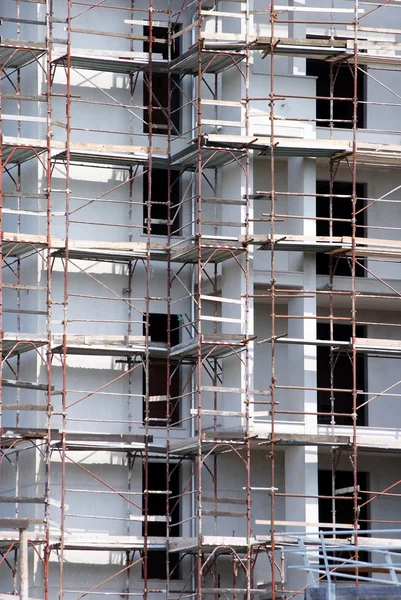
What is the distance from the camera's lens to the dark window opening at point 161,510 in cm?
3859

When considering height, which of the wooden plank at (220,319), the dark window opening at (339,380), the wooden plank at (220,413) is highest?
the wooden plank at (220,319)

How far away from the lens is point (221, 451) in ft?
124

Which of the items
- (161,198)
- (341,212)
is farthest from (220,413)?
(341,212)

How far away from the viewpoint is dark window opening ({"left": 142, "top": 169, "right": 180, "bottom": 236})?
40344 millimetres

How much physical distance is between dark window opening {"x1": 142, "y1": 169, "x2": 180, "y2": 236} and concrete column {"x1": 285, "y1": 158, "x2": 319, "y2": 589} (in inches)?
111

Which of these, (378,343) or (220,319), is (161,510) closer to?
(220,319)

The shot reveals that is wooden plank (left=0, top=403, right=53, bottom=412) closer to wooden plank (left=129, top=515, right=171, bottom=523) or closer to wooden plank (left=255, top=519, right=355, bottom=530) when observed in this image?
wooden plank (left=129, top=515, right=171, bottom=523)

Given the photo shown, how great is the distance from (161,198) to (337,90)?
5.12 meters

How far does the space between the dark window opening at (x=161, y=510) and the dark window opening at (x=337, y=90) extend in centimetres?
926

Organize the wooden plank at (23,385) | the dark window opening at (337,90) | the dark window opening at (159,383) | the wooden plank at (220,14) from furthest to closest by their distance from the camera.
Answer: the dark window opening at (337,90) < the dark window opening at (159,383) < the wooden plank at (220,14) < the wooden plank at (23,385)

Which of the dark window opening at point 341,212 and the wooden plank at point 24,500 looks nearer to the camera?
the wooden plank at point 24,500

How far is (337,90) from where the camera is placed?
137 ft

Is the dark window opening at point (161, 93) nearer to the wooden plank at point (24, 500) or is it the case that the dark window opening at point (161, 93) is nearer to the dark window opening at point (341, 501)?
the dark window opening at point (341, 501)

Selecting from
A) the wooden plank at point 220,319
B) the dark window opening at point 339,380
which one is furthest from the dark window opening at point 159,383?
the dark window opening at point 339,380
